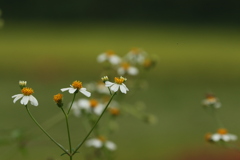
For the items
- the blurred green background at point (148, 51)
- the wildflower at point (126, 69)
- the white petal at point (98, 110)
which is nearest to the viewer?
the white petal at point (98, 110)

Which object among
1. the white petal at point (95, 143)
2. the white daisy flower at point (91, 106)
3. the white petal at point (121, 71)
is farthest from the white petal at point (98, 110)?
the white petal at point (121, 71)

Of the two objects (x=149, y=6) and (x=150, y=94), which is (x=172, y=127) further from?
(x=149, y=6)

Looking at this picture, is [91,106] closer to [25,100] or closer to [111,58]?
[111,58]

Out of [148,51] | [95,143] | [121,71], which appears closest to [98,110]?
[95,143]

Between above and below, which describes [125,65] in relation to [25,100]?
above

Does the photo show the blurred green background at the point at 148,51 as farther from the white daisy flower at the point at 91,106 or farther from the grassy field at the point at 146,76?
the white daisy flower at the point at 91,106

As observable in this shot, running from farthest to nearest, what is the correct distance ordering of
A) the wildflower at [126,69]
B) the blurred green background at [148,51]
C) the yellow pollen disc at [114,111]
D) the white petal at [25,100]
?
1. the blurred green background at [148,51]
2. the wildflower at [126,69]
3. the yellow pollen disc at [114,111]
4. the white petal at [25,100]

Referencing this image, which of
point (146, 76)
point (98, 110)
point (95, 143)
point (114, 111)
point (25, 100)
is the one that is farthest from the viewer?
point (146, 76)
